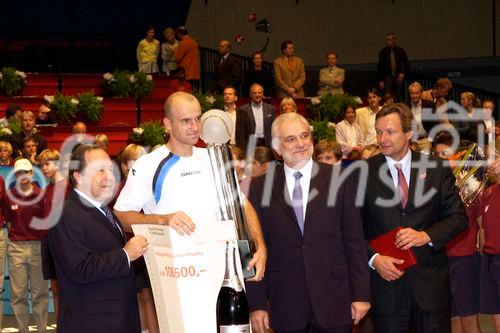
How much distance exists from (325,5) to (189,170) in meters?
17.0

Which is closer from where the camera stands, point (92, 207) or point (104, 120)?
point (92, 207)

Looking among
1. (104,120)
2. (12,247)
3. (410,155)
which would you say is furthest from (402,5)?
(410,155)

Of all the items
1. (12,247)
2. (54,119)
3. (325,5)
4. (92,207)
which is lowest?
(12,247)

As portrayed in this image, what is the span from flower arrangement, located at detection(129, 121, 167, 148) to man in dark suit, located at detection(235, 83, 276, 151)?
110 centimetres

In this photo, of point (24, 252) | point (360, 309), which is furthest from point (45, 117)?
point (360, 309)

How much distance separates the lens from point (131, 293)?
14.5ft

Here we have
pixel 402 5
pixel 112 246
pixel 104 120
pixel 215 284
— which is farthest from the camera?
pixel 402 5

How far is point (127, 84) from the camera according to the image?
15.0m

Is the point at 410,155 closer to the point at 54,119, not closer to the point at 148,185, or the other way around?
the point at 148,185

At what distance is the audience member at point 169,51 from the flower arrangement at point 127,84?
2.36 metres

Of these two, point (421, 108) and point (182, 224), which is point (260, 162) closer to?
point (182, 224)

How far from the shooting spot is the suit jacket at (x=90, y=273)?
13.8ft

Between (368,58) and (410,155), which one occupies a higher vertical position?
(368,58)

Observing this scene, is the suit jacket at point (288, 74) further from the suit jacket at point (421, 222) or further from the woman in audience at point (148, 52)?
the suit jacket at point (421, 222)
